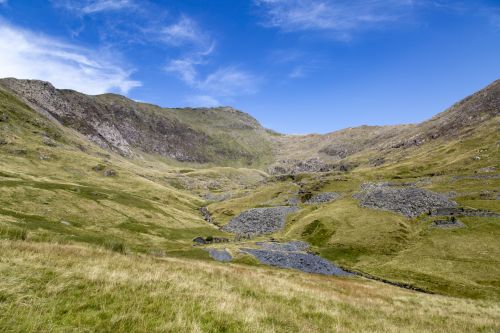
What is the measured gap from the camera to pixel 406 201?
108500 mm

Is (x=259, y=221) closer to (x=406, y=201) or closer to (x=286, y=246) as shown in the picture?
(x=286, y=246)

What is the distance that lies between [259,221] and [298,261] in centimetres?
5683

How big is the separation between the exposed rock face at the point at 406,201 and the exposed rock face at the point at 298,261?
38752 mm

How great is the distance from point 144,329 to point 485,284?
67.3m

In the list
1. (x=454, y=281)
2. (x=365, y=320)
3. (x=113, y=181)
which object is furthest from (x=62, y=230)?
(x=113, y=181)

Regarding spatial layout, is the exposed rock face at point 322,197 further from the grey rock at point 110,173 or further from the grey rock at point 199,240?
the grey rock at point 110,173

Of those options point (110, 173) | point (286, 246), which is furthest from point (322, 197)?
point (110, 173)

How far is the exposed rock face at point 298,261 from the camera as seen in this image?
7125 cm

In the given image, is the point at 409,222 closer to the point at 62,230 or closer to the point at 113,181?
the point at 62,230

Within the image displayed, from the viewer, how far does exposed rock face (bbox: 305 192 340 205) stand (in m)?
145

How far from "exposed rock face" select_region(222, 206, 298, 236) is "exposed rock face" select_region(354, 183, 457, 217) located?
1275 inches

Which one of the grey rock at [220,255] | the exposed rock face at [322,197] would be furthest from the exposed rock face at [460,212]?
the grey rock at [220,255]

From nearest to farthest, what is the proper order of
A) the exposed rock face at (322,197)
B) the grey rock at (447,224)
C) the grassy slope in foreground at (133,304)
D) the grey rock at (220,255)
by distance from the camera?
the grassy slope in foreground at (133,304), the grey rock at (220,255), the grey rock at (447,224), the exposed rock face at (322,197)

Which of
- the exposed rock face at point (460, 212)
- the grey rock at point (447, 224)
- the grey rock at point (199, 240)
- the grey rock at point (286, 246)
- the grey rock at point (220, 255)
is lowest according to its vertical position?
the grey rock at point (199, 240)
